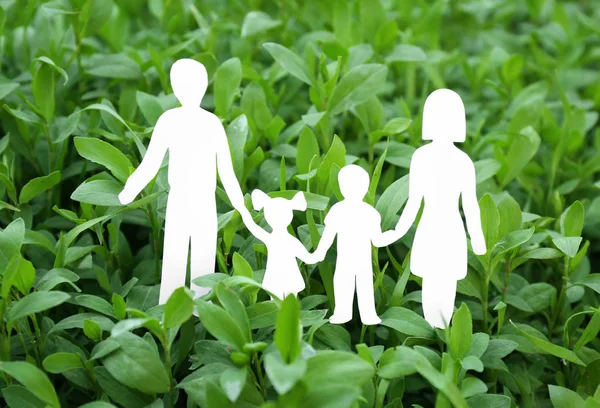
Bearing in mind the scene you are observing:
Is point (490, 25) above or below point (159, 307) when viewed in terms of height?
above

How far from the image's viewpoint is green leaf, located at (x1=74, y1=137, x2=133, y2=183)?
120 centimetres

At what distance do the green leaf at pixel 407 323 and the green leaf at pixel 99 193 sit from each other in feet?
1.69

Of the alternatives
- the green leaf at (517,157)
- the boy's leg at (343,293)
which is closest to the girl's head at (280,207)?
the boy's leg at (343,293)

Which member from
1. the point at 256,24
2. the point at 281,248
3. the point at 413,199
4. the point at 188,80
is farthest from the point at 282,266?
the point at 256,24

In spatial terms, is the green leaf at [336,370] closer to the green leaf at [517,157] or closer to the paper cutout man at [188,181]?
the paper cutout man at [188,181]

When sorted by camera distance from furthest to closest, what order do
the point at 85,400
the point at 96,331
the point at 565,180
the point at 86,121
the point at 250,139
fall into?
1. the point at 565,180
2. the point at 86,121
3. the point at 250,139
4. the point at 85,400
5. the point at 96,331

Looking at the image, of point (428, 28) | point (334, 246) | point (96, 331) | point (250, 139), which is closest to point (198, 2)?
point (428, 28)

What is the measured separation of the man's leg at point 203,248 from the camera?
3.79 feet

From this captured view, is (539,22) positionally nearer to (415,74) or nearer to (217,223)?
(415,74)

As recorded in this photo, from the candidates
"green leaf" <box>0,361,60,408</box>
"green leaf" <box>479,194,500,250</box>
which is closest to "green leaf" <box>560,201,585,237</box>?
"green leaf" <box>479,194,500,250</box>

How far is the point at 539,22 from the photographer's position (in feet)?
8.38

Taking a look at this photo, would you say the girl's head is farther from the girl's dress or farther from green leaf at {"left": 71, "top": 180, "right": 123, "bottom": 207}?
green leaf at {"left": 71, "top": 180, "right": 123, "bottom": 207}

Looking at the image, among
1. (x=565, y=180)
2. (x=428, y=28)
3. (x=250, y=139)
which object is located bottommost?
(x=565, y=180)

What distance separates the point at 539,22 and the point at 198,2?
1302 mm
